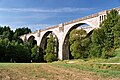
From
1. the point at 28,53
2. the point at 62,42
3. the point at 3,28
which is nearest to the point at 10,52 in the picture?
the point at 28,53

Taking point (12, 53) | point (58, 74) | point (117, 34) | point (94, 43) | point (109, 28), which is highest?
point (109, 28)

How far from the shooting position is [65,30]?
53.8 metres

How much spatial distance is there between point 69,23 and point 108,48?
60.3ft

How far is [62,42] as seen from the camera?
5516 centimetres

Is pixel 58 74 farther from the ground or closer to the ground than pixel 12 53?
closer to the ground

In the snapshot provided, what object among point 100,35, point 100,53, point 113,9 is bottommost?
point 100,53

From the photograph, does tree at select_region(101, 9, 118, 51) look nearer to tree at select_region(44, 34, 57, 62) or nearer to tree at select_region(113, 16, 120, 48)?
tree at select_region(113, 16, 120, 48)

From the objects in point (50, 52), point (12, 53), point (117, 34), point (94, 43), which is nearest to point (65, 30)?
point (50, 52)

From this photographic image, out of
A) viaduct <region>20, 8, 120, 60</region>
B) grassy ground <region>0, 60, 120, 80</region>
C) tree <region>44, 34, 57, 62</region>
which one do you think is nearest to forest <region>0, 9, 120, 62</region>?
tree <region>44, 34, 57, 62</region>

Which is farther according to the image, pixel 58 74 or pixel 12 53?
pixel 12 53

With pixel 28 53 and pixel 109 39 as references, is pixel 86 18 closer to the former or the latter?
pixel 109 39

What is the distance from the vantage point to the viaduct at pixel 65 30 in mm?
41391

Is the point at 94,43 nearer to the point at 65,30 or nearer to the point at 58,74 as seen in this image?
the point at 65,30

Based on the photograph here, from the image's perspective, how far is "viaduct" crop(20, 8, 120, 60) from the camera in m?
41.4
